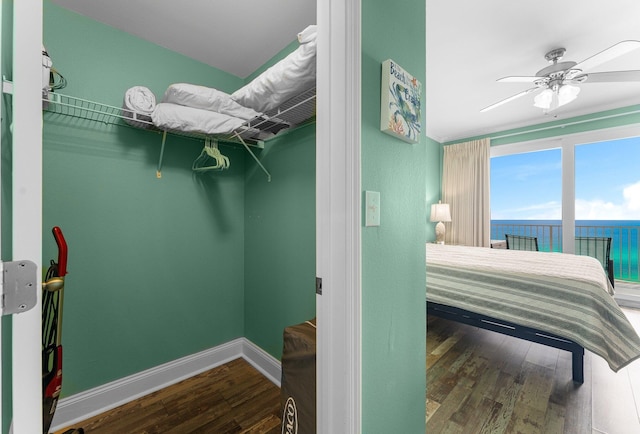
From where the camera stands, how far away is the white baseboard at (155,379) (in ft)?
5.16

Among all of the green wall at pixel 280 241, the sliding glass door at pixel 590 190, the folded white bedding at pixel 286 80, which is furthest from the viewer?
the sliding glass door at pixel 590 190

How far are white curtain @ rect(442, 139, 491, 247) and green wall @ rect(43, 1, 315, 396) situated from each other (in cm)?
383

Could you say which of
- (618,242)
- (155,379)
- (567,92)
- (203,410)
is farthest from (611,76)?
(155,379)

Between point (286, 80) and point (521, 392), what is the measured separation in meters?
2.48

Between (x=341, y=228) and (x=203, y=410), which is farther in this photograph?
(x=203, y=410)

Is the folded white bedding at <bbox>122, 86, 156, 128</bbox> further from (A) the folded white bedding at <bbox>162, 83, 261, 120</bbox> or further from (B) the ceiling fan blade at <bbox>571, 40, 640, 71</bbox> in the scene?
(B) the ceiling fan blade at <bbox>571, 40, 640, 71</bbox>

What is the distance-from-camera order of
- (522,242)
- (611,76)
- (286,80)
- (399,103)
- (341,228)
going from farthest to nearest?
(522,242) → (611,76) → (286,80) → (399,103) → (341,228)

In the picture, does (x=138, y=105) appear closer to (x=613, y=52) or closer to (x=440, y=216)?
(x=613, y=52)

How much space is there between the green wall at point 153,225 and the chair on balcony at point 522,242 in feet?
12.3

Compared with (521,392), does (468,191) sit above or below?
above

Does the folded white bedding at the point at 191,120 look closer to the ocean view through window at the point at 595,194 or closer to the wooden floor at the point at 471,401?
the wooden floor at the point at 471,401

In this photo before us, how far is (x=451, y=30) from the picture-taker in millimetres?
2113

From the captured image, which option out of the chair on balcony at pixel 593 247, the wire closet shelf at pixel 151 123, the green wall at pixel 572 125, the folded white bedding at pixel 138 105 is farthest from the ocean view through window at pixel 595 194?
the folded white bedding at pixel 138 105

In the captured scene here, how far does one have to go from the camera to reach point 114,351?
1.73m
